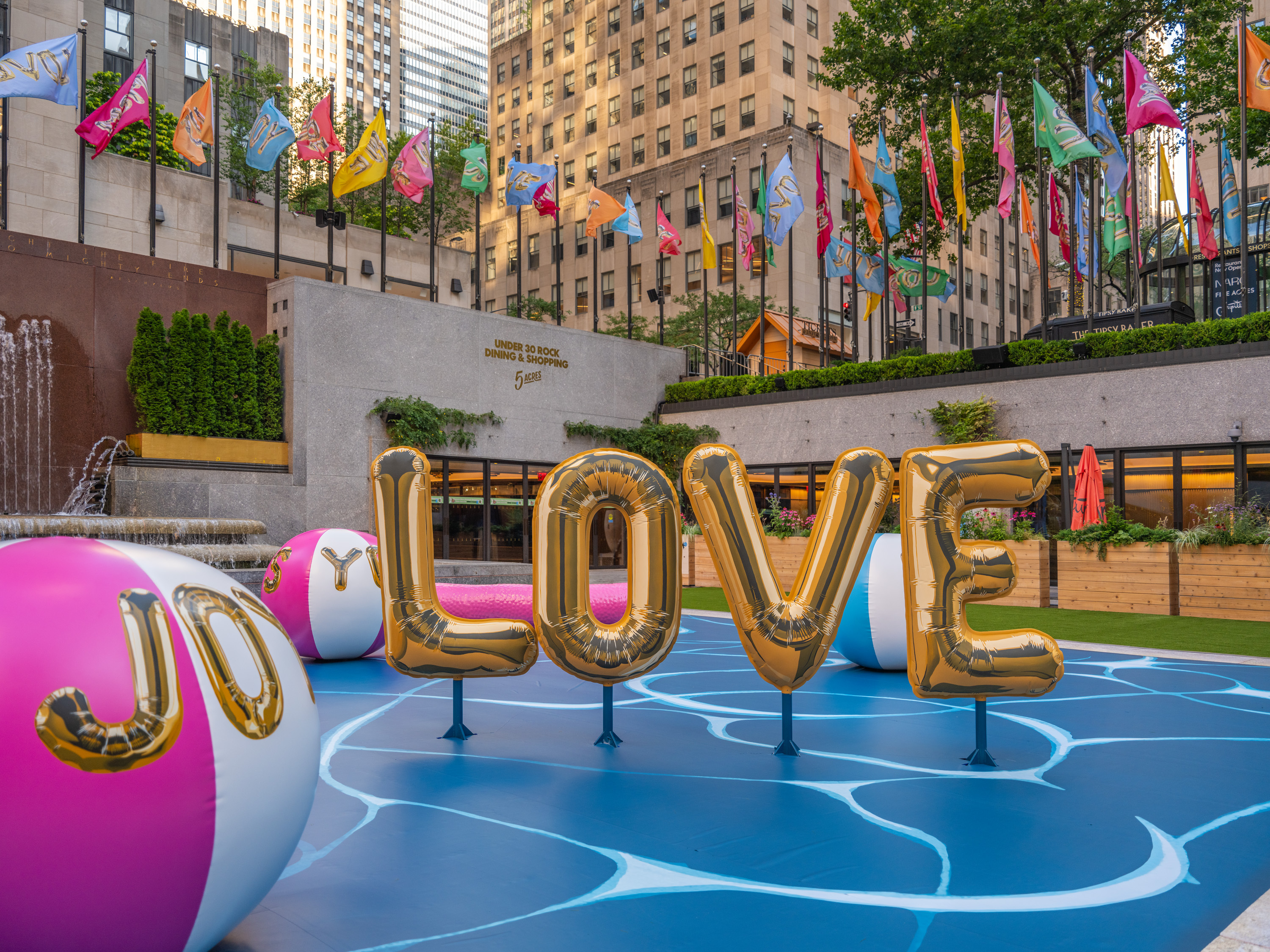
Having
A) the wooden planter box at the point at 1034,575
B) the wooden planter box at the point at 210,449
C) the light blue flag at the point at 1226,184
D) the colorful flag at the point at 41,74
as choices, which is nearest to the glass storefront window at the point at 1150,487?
the wooden planter box at the point at 1034,575

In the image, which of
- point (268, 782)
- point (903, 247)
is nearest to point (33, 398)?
point (268, 782)

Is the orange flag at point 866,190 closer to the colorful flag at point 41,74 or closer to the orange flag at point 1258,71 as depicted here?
the orange flag at point 1258,71

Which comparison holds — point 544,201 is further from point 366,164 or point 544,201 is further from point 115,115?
point 115,115

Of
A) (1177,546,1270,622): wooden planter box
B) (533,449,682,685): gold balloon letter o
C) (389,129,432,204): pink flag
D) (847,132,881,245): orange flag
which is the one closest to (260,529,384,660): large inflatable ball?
(533,449,682,685): gold balloon letter o

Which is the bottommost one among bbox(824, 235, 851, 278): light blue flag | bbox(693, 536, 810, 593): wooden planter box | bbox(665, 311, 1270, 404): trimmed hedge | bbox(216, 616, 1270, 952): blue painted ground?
bbox(216, 616, 1270, 952): blue painted ground

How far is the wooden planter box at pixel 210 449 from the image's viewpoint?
63.0ft

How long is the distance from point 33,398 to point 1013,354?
21708 mm

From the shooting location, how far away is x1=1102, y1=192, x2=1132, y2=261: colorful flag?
25730 mm

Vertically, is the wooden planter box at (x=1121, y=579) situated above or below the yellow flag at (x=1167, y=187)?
below

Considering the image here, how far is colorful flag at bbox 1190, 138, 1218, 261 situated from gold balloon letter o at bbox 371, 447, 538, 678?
86.7 ft

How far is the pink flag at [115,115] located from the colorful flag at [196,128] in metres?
0.87

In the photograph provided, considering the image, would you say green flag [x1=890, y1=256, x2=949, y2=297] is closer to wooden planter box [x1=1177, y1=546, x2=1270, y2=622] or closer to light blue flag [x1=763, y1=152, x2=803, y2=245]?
light blue flag [x1=763, y1=152, x2=803, y2=245]

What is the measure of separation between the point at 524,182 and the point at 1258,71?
17.6 m

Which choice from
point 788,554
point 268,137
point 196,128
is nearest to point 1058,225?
point 788,554
